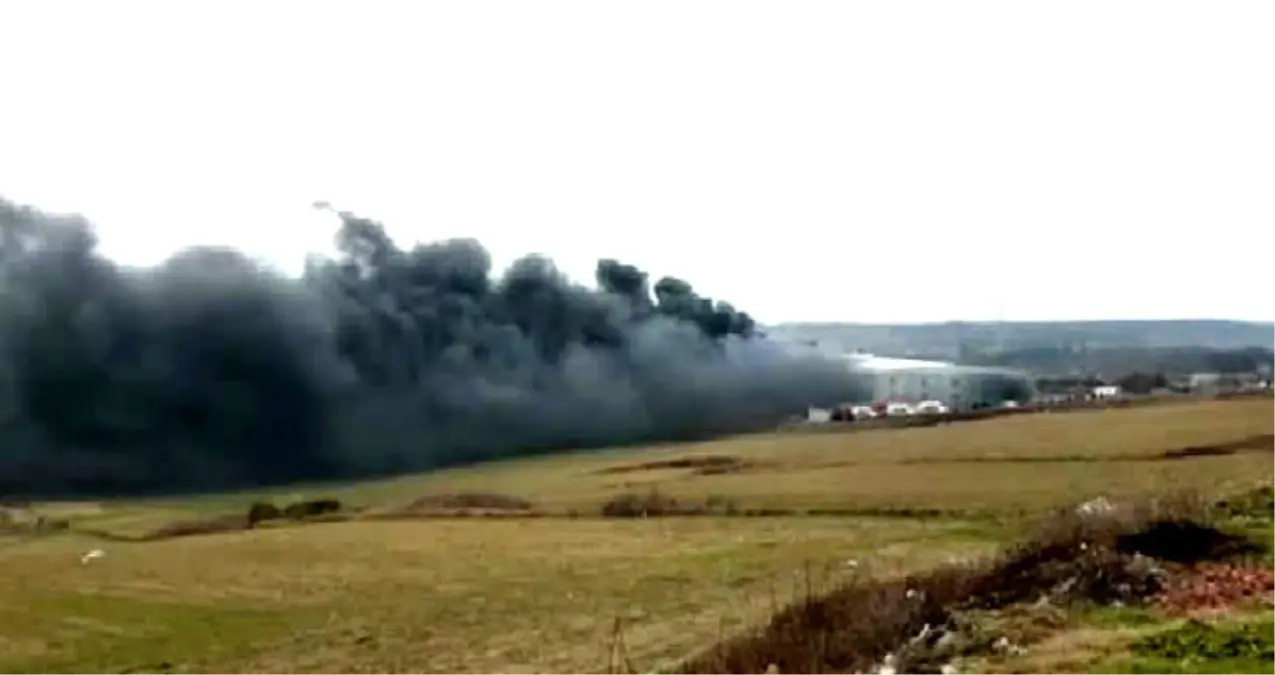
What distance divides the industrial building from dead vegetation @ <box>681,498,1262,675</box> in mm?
146107

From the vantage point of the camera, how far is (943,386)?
18438 cm

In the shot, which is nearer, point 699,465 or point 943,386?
point 699,465

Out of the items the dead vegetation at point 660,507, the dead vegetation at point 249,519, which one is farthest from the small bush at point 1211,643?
the dead vegetation at point 249,519

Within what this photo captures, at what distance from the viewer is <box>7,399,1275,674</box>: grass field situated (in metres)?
33.3

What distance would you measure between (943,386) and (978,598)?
6523 inches

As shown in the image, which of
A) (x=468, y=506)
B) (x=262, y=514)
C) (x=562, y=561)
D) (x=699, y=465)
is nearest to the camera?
(x=562, y=561)

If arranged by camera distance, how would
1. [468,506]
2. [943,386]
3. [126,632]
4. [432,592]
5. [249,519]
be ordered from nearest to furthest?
[126,632]
[432,592]
[468,506]
[249,519]
[943,386]

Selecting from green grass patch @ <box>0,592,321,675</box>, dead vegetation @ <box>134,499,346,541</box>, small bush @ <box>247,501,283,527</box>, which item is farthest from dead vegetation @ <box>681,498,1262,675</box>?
small bush @ <box>247,501,283,527</box>

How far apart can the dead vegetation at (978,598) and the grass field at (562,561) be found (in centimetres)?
314

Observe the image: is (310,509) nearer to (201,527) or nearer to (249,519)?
(249,519)

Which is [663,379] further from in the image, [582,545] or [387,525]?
[582,545]

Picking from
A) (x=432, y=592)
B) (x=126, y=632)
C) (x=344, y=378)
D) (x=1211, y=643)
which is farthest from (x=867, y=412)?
(x=1211, y=643)

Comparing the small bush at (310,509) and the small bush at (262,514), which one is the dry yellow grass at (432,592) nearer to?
the small bush at (262,514)

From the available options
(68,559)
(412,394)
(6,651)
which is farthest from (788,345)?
(6,651)
